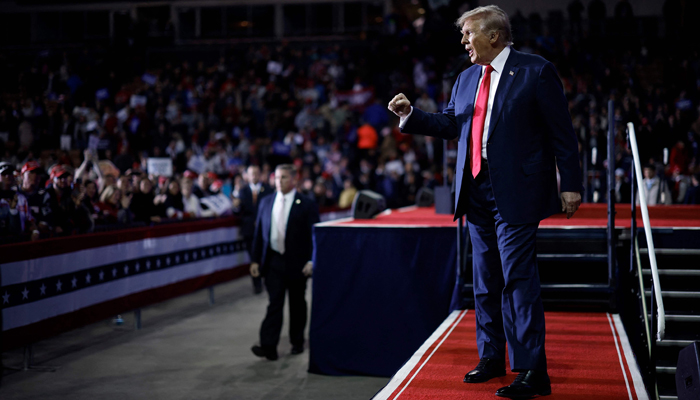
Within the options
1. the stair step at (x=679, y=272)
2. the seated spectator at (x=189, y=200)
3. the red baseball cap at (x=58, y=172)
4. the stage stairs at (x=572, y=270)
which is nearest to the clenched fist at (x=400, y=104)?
the stage stairs at (x=572, y=270)

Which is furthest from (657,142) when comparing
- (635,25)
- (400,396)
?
→ (635,25)

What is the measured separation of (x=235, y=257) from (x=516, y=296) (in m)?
7.85

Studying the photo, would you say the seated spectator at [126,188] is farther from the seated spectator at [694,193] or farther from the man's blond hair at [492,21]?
the seated spectator at [694,193]

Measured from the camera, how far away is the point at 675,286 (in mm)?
5281

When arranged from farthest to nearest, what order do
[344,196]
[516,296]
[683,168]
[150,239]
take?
[344,196] < [683,168] < [150,239] < [516,296]

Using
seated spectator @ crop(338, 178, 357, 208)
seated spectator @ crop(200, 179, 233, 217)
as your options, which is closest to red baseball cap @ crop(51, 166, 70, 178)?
seated spectator @ crop(200, 179, 233, 217)

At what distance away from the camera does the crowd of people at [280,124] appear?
889 cm

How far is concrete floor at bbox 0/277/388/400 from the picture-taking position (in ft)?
17.1

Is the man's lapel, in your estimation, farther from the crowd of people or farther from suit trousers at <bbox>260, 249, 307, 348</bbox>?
the crowd of people

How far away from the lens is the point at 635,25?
19.6 m

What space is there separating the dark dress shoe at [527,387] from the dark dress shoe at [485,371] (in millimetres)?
270

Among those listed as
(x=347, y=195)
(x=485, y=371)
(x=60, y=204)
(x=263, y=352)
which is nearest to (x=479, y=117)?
(x=485, y=371)

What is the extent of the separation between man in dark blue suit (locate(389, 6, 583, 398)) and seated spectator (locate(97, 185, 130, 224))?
5626 millimetres

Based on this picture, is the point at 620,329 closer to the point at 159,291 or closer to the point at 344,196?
the point at 159,291
